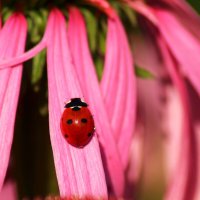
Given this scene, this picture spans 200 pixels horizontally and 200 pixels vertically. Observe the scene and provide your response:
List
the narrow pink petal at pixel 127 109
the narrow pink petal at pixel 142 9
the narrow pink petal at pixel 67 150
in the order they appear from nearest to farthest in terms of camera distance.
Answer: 1. the narrow pink petal at pixel 67 150
2. the narrow pink petal at pixel 127 109
3. the narrow pink petal at pixel 142 9

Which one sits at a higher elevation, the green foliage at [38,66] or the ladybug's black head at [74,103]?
the green foliage at [38,66]

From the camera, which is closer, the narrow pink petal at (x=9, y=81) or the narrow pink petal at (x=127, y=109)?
the narrow pink petal at (x=9, y=81)

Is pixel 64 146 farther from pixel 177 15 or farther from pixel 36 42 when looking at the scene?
pixel 177 15

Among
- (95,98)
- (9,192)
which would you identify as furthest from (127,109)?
(9,192)

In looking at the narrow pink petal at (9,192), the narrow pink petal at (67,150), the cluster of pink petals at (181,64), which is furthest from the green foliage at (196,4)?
the narrow pink petal at (9,192)

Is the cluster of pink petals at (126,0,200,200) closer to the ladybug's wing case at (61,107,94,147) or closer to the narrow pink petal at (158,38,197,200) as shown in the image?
the narrow pink petal at (158,38,197,200)

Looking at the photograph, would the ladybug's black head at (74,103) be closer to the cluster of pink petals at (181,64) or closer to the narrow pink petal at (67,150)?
the narrow pink petal at (67,150)

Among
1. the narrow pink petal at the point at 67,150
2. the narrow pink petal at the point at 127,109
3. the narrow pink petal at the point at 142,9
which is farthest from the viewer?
the narrow pink petal at the point at 142,9
